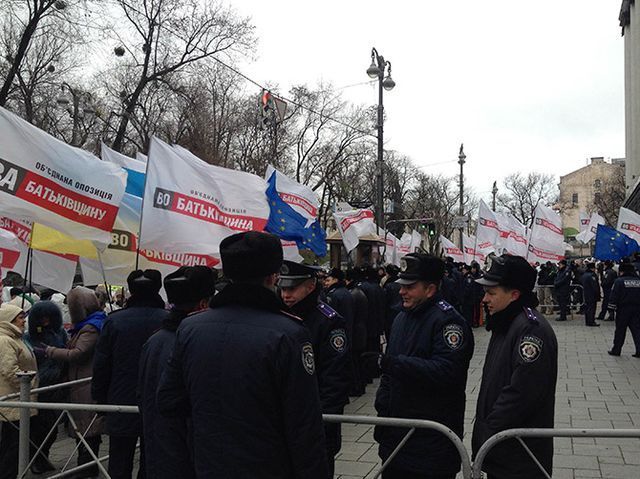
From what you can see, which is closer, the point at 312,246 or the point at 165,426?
the point at 165,426

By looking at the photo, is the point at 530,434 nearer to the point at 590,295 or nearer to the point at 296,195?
the point at 296,195

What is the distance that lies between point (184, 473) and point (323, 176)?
40301mm

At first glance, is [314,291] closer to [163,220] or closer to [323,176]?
[163,220]

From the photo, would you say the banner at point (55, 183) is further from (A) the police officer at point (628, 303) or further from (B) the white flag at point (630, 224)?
(B) the white flag at point (630, 224)

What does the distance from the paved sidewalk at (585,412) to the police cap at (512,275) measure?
2641 mm

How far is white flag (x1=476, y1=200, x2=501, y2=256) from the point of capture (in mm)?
18234

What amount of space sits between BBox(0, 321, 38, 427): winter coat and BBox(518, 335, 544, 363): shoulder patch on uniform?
4.24 metres

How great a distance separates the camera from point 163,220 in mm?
6672

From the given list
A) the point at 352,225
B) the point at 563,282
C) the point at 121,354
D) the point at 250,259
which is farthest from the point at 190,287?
the point at 563,282

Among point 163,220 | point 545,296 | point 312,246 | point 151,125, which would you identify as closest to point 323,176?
point 151,125

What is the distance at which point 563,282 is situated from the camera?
20312 mm

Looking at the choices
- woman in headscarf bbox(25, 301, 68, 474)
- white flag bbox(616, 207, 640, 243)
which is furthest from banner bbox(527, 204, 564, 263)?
woman in headscarf bbox(25, 301, 68, 474)

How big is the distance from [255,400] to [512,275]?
1963mm

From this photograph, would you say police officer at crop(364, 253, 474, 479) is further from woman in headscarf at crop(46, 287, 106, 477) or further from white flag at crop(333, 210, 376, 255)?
white flag at crop(333, 210, 376, 255)
